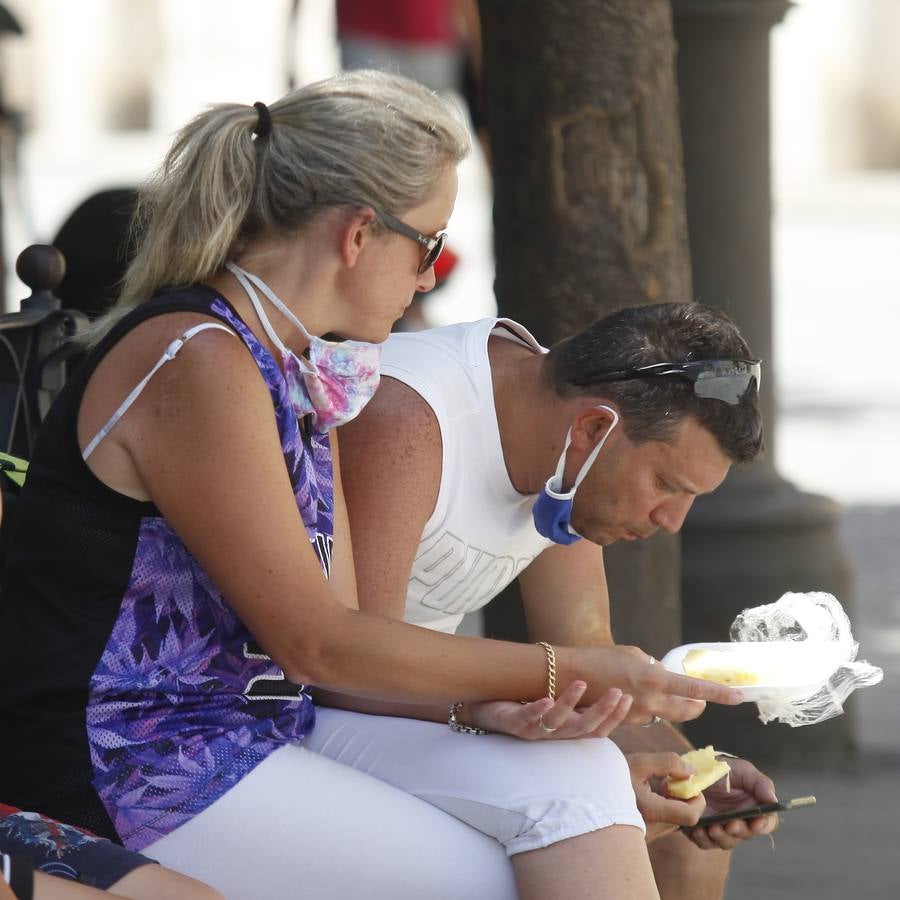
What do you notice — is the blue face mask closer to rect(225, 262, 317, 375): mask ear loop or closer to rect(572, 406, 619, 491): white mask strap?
rect(572, 406, 619, 491): white mask strap

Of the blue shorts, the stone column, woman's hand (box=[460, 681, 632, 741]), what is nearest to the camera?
the blue shorts

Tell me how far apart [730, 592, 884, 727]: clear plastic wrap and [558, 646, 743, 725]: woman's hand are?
0.29 metres

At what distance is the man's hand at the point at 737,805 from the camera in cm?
261

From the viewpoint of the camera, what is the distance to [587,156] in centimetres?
367

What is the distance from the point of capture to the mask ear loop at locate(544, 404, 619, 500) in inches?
104

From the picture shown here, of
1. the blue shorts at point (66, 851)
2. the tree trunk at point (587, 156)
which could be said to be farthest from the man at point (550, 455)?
the tree trunk at point (587, 156)

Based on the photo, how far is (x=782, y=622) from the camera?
2.80 m

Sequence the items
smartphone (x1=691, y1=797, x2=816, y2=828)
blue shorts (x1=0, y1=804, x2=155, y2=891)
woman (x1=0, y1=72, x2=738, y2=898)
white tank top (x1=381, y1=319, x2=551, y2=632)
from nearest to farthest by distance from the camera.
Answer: blue shorts (x1=0, y1=804, x2=155, y2=891) < woman (x1=0, y1=72, x2=738, y2=898) < smartphone (x1=691, y1=797, x2=816, y2=828) < white tank top (x1=381, y1=319, x2=551, y2=632)

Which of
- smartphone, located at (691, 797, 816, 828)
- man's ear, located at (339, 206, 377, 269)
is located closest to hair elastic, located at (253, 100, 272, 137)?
man's ear, located at (339, 206, 377, 269)

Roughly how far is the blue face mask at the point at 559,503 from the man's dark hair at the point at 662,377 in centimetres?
4

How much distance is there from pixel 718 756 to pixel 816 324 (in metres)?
10.5

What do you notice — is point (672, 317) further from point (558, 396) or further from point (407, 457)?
point (407, 457)

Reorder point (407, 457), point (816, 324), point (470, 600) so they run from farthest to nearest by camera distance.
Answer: point (816, 324) < point (470, 600) < point (407, 457)

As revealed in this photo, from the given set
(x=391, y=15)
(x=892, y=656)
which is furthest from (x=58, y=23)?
(x=892, y=656)
